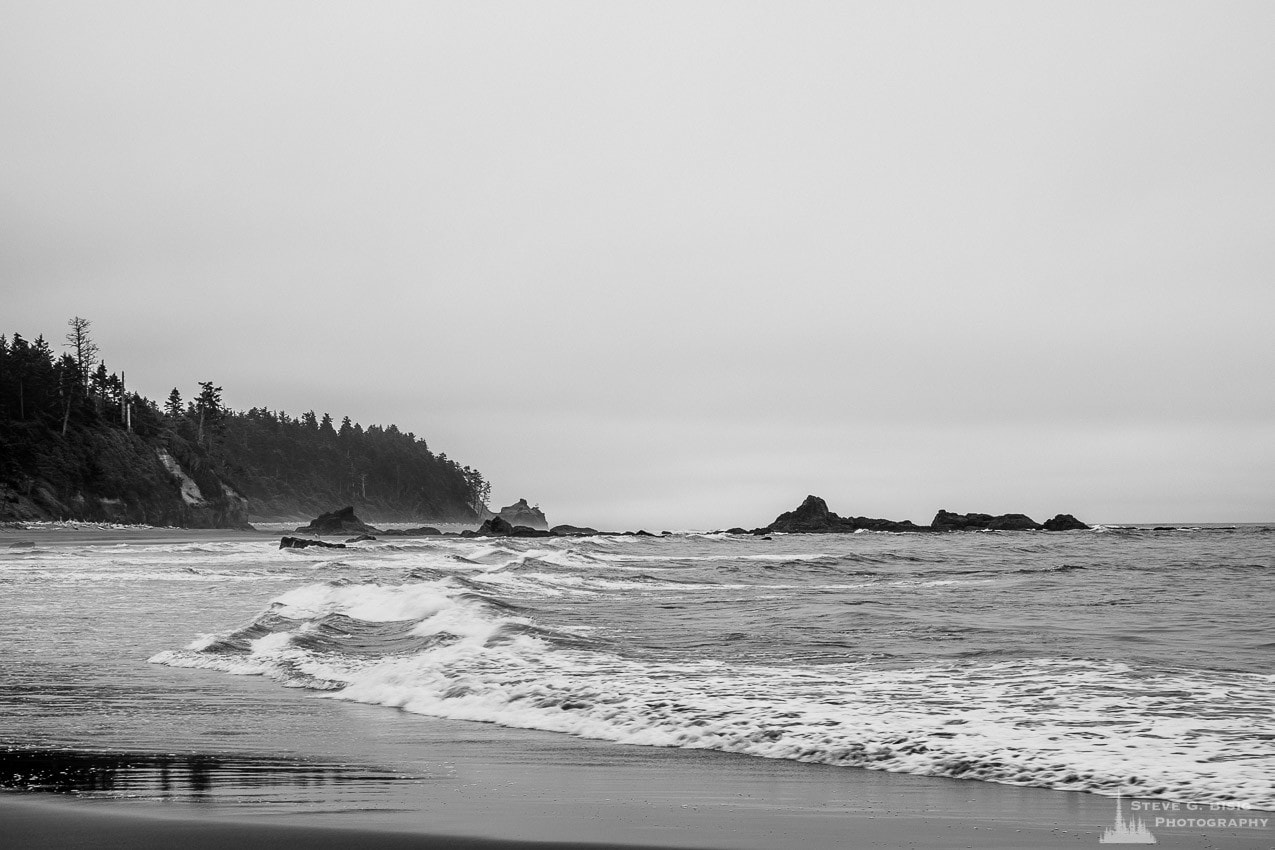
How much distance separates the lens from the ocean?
5879 millimetres

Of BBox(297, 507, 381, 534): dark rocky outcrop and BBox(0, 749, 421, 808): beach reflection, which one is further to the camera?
BBox(297, 507, 381, 534): dark rocky outcrop

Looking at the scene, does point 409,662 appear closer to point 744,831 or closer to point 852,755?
point 852,755

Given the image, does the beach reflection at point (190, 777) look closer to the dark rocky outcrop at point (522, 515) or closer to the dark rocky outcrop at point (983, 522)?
A: the dark rocky outcrop at point (983, 522)

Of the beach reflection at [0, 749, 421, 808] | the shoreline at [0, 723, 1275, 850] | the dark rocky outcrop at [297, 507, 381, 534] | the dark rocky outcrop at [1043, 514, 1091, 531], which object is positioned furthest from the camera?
the dark rocky outcrop at [1043, 514, 1091, 531]

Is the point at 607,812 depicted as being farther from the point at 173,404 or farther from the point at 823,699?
the point at 173,404

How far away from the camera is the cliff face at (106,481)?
71.2m

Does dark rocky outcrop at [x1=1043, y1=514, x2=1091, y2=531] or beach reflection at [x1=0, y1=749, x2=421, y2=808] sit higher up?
beach reflection at [x1=0, y1=749, x2=421, y2=808]

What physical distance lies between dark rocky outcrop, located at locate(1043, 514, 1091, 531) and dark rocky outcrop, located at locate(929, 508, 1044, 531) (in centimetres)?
134

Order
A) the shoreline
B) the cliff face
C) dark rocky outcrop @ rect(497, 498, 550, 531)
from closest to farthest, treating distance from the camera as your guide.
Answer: the shoreline
the cliff face
dark rocky outcrop @ rect(497, 498, 550, 531)

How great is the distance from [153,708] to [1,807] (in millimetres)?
3395

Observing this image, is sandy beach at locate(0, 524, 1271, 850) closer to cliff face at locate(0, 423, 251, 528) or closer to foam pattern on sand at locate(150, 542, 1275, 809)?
foam pattern on sand at locate(150, 542, 1275, 809)

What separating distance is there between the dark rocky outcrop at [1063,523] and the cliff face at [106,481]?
83211mm

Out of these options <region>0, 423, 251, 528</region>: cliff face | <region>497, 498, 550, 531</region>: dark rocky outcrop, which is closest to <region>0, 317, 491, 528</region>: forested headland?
<region>0, 423, 251, 528</region>: cliff face

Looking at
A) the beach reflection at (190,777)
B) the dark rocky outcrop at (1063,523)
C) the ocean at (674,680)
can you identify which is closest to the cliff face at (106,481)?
the ocean at (674,680)
